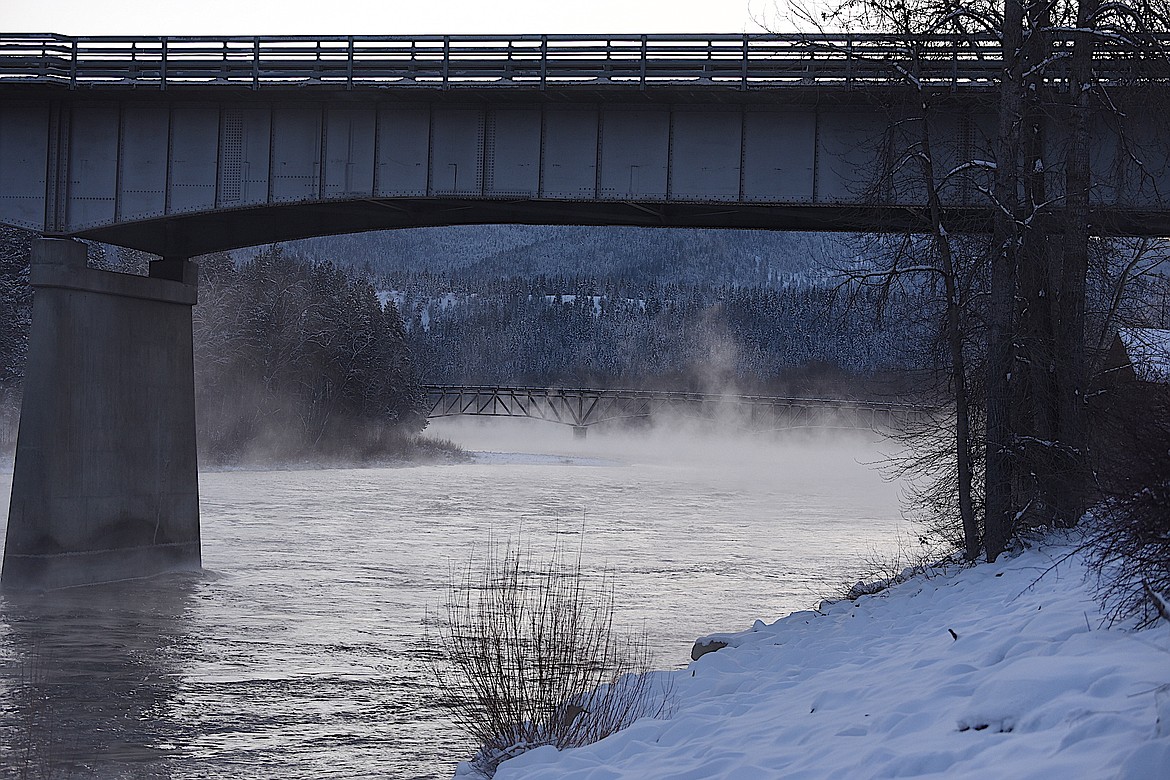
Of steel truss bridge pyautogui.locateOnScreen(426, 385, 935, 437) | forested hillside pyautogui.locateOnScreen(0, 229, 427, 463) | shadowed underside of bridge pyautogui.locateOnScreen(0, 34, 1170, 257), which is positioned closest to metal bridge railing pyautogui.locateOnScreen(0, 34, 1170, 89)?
shadowed underside of bridge pyautogui.locateOnScreen(0, 34, 1170, 257)

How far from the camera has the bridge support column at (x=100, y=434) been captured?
2644 centimetres

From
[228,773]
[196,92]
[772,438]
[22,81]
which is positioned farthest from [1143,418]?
[772,438]

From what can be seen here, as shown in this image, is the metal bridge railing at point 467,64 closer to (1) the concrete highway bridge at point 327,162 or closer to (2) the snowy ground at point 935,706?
(1) the concrete highway bridge at point 327,162

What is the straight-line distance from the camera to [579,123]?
26.7m

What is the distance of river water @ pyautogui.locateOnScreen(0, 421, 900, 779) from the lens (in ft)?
48.0

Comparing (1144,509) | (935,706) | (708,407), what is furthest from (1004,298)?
(708,407)

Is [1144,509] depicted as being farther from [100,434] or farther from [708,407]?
[708,407]

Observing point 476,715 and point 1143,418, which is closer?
point 1143,418

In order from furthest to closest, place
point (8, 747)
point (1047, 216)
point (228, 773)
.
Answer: point (1047, 216) < point (8, 747) < point (228, 773)

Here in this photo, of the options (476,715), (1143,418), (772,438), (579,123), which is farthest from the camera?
(772,438)

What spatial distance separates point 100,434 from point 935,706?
931 inches

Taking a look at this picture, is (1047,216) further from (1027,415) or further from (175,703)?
(175,703)

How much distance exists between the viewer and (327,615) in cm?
2541

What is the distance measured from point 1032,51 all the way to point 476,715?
47.2 feet
